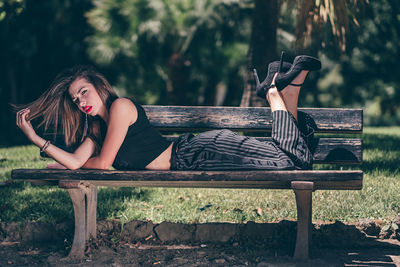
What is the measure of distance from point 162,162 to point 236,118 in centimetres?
81

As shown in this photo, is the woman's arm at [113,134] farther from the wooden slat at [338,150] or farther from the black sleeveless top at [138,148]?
the wooden slat at [338,150]

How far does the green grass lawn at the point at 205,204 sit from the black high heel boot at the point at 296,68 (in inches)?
44.7

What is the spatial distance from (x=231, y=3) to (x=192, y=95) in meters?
5.27

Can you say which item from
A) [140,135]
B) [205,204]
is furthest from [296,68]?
[205,204]

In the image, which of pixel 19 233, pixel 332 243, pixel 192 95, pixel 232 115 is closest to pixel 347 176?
pixel 332 243

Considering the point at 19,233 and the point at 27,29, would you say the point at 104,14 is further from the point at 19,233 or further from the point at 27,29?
the point at 19,233

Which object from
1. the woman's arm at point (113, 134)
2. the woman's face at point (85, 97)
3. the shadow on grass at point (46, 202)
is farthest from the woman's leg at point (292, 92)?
the shadow on grass at point (46, 202)

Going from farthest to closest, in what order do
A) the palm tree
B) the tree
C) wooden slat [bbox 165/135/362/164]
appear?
the tree
the palm tree
wooden slat [bbox 165/135/362/164]

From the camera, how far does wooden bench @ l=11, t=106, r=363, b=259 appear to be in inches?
138

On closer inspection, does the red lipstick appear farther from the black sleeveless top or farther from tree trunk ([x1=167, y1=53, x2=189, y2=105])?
tree trunk ([x1=167, y1=53, x2=189, y2=105])

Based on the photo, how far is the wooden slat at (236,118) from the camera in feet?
14.3

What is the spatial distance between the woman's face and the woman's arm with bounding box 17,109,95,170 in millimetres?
299

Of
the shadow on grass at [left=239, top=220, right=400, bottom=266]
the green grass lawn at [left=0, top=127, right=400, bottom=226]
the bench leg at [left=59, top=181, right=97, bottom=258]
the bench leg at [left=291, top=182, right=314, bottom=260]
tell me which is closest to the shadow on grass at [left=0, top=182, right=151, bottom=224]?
the green grass lawn at [left=0, top=127, right=400, bottom=226]

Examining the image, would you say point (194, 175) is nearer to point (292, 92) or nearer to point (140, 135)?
point (140, 135)
